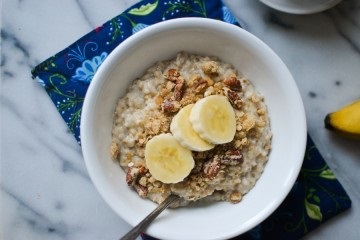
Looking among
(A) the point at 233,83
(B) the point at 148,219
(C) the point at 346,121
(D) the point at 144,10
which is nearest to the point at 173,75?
(A) the point at 233,83

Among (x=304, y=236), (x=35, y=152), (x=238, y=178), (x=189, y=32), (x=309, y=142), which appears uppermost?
(x=189, y=32)

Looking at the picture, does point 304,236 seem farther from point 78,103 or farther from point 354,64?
point 78,103

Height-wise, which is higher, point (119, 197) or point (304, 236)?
point (119, 197)

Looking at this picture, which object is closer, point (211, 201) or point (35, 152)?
point (211, 201)

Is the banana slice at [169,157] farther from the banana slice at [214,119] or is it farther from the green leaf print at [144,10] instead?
the green leaf print at [144,10]

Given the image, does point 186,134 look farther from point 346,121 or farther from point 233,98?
point 346,121

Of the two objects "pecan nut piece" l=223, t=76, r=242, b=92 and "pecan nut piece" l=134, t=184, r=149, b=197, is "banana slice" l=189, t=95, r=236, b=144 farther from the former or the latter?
"pecan nut piece" l=134, t=184, r=149, b=197

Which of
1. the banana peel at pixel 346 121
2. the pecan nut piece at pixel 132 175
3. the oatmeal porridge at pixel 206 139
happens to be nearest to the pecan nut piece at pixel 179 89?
the oatmeal porridge at pixel 206 139

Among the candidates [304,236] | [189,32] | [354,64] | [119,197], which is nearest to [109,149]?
[119,197]
